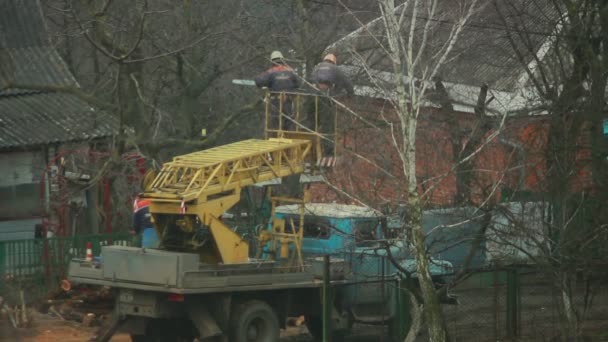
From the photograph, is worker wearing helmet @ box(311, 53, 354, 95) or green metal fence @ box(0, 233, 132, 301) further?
green metal fence @ box(0, 233, 132, 301)

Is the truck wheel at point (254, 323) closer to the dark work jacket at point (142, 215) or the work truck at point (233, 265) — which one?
the work truck at point (233, 265)

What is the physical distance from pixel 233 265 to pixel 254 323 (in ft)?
3.28

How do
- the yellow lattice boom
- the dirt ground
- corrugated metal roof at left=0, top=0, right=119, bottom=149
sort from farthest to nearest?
corrugated metal roof at left=0, top=0, right=119, bottom=149, the dirt ground, the yellow lattice boom

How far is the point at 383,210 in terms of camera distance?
12.6 metres

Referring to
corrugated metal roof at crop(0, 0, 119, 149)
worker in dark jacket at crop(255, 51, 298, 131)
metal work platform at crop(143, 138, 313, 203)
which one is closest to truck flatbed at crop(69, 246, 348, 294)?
metal work platform at crop(143, 138, 313, 203)

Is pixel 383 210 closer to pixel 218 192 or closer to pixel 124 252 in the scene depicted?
pixel 218 192

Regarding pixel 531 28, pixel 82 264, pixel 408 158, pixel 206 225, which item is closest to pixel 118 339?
pixel 82 264

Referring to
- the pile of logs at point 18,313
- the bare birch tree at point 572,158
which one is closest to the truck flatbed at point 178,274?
the pile of logs at point 18,313

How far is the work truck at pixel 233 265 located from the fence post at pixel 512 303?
0.91m

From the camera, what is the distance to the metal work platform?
1420 centimetres

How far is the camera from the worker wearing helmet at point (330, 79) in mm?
14320

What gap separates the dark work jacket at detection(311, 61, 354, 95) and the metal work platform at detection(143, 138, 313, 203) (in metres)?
1.27

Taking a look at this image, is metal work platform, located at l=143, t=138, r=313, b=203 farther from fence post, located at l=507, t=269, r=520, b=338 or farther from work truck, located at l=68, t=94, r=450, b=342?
fence post, located at l=507, t=269, r=520, b=338

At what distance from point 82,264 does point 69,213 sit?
9.19m
